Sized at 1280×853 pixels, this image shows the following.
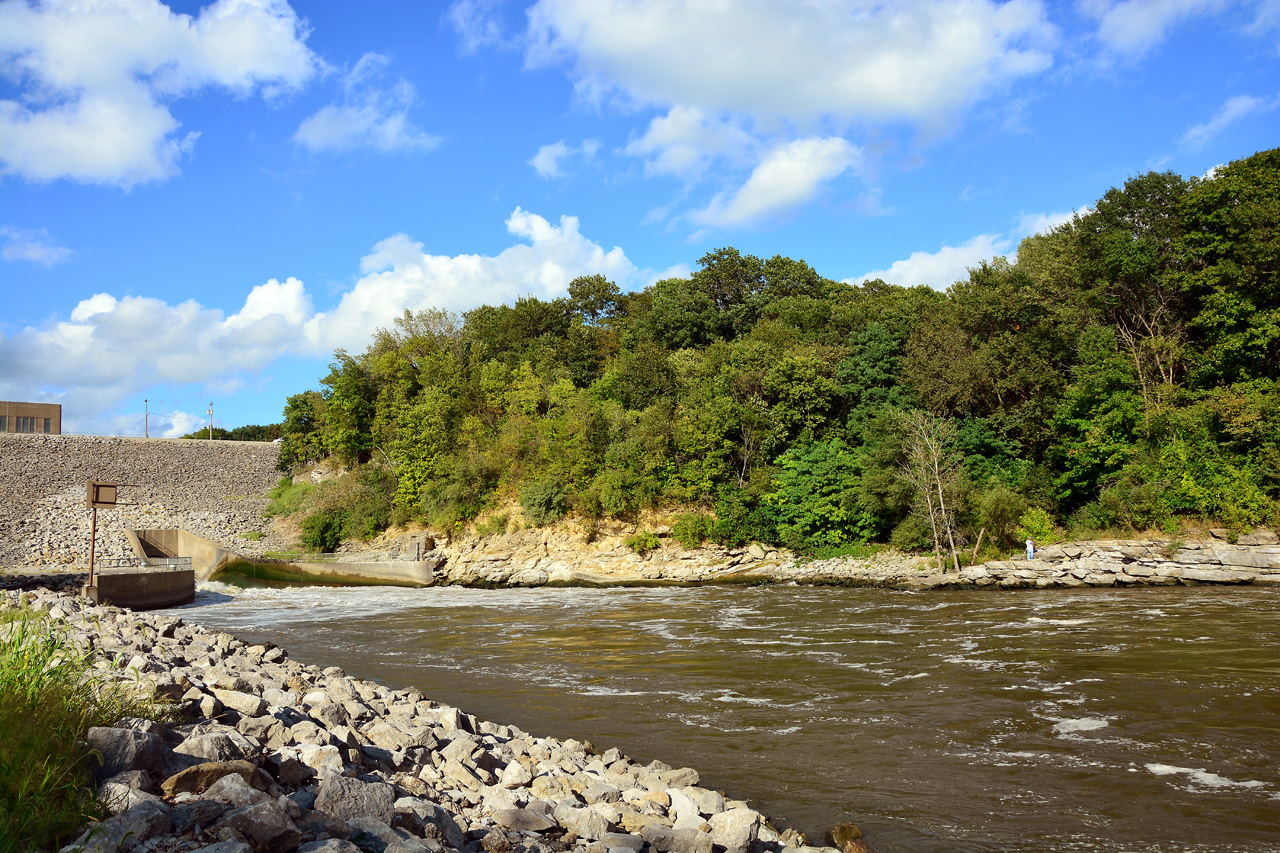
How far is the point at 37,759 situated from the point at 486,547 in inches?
1520

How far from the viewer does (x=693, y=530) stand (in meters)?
37.1

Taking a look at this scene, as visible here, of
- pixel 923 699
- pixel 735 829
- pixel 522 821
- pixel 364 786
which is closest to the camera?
pixel 364 786

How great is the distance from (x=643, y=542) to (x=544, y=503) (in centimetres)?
680

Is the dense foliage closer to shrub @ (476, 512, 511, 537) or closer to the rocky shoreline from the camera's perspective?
shrub @ (476, 512, 511, 537)

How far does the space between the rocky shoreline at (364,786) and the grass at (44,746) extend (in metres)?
0.17

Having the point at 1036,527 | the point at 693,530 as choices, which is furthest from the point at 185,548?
the point at 1036,527

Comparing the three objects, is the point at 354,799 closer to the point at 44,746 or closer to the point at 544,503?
the point at 44,746

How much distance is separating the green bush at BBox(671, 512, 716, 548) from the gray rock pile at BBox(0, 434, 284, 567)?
93.6 ft

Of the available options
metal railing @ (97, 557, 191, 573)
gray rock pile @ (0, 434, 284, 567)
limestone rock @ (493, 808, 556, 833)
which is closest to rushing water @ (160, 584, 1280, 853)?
limestone rock @ (493, 808, 556, 833)

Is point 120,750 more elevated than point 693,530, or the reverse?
point 120,750

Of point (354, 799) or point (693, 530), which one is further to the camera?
point (693, 530)

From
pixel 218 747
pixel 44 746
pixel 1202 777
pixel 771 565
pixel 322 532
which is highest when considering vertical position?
pixel 44 746

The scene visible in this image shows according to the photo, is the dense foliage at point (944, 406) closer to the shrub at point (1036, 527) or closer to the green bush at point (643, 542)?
the shrub at point (1036, 527)

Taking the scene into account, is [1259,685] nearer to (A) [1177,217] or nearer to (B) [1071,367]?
(B) [1071,367]
